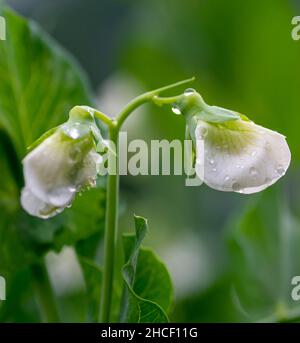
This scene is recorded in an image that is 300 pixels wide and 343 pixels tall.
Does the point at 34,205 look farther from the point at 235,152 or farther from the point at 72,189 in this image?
the point at 235,152

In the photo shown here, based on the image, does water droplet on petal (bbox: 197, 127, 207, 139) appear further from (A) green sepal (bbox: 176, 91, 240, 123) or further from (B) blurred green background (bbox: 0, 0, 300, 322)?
(B) blurred green background (bbox: 0, 0, 300, 322)

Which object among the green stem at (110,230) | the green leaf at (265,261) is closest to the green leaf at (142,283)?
the green stem at (110,230)

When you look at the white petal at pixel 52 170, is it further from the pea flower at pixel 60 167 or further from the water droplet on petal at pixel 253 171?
the water droplet on petal at pixel 253 171

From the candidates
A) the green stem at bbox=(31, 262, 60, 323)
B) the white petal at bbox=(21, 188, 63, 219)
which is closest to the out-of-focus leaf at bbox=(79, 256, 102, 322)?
the green stem at bbox=(31, 262, 60, 323)

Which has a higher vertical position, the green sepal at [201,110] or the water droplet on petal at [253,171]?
the green sepal at [201,110]

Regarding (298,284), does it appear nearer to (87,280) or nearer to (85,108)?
(87,280)
